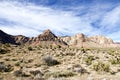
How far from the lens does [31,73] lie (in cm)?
1967

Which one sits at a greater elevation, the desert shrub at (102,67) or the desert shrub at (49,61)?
the desert shrub at (49,61)

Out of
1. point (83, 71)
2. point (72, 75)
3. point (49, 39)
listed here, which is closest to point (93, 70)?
point (83, 71)

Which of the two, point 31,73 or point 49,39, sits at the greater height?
point 49,39

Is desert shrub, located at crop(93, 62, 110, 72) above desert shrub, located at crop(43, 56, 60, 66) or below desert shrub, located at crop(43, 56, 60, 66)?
below

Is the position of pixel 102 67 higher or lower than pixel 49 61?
lower

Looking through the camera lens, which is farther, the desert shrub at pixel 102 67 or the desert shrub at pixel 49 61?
the desert shrub at pixel 49 61

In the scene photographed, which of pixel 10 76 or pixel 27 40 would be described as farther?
pixel 27 40

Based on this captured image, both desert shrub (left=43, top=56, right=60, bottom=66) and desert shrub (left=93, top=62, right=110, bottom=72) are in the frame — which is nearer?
desert shrub (left=93, top=62, right=110, bottom=72)

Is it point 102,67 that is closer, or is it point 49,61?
point 102,67

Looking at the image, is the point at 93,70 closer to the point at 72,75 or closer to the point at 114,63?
the point at 72,75

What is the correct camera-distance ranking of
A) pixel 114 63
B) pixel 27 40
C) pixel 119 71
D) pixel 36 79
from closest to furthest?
pixel 36 79
pixel 119 71
pixel 114 63
pixel 27 40

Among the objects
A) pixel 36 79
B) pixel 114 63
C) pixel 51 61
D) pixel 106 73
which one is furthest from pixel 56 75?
pixel 114 63

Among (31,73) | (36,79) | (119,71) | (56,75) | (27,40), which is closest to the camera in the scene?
(36,79)

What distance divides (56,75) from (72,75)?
1454mm
